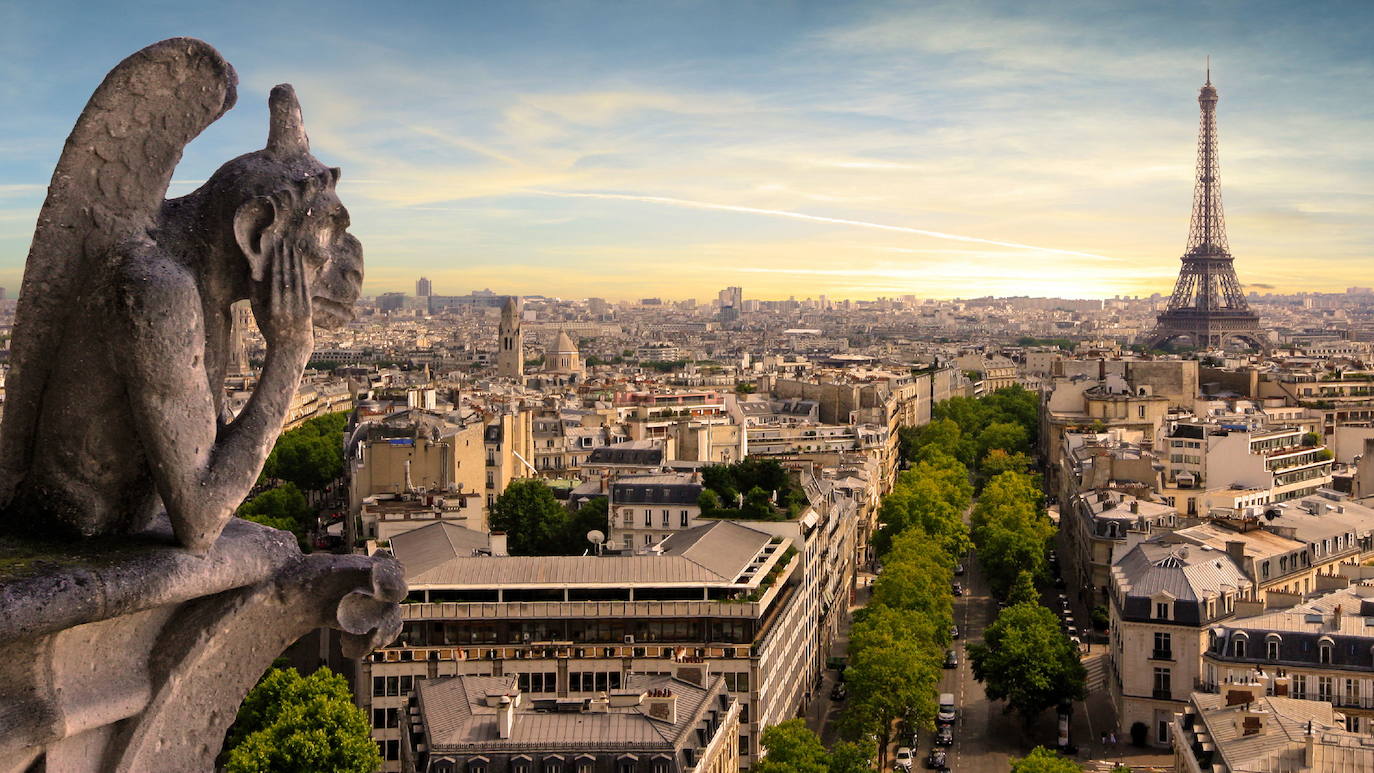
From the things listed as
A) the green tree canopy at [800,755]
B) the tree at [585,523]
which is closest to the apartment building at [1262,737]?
the green tree canopy at [800,755]

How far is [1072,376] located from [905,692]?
82.1 m

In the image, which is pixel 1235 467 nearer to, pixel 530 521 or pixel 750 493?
pixel 750 493

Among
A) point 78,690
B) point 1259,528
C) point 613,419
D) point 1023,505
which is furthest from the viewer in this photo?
point 613,419

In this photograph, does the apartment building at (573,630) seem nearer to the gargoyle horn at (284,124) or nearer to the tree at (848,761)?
the tree at (848,761)

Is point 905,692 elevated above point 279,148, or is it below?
below

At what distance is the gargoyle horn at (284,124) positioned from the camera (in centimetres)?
679

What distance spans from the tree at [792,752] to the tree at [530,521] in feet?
75.0

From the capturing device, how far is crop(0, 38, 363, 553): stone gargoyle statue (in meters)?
6.11

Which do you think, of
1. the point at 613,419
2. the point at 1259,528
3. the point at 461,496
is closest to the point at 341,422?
the point at 613,419

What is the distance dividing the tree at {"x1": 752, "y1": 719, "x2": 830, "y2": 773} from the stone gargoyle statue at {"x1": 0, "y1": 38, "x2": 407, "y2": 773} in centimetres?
2811

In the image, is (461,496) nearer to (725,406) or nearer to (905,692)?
(905,692)

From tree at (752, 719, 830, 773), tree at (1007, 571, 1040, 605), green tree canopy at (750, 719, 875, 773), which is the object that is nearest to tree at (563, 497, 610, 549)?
tree at (1007, 571, 1040, 605)

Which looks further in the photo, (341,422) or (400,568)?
(341,422)

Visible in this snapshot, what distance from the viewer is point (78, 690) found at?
6230 millimetres
